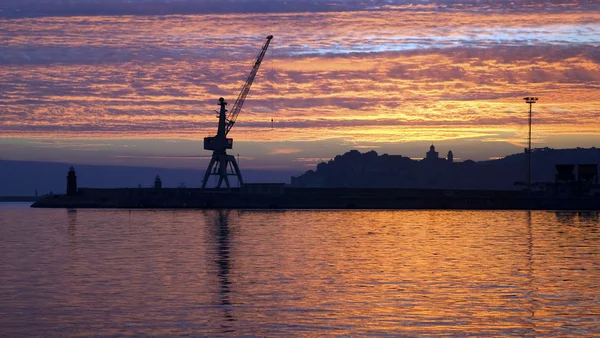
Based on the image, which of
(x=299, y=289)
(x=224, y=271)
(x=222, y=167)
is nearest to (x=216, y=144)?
(x=222, y=167)

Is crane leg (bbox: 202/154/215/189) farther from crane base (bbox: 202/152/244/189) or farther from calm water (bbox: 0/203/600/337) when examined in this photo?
calm water (bbox: 0/203/600/337)

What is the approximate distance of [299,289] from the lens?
3694 centimetres

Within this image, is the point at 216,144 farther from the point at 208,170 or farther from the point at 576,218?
the point at 576,218

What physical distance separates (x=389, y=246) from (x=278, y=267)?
1958 centimetres

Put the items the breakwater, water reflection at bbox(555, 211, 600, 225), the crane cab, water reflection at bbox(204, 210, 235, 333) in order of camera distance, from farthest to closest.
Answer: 1. the crane cab
2. the breakwater
3. water reflection at bbox(555, 211, 600, 225)
4. water reflection at bbox(204, 210, 235, 333)

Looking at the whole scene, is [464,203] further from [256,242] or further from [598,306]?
[598,306]

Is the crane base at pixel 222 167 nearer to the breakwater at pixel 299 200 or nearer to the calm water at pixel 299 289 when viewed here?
the breakwater at pixel 299 200

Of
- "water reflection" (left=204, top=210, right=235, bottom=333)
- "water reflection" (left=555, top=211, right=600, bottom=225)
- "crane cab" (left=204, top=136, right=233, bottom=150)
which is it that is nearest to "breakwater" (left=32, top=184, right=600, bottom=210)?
"crane cab" (left=204, top=136, right=233, bottom=150)

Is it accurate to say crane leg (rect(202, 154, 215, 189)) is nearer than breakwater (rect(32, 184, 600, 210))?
No

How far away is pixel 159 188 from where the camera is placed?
7849 inches

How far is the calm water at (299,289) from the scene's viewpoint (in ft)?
90.9

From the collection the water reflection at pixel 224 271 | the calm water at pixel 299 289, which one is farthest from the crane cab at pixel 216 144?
the calm water at pixel 299 289

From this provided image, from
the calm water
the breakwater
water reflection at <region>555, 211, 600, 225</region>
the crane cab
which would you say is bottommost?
water reflection at <region>555, 211, 600, 225</region>

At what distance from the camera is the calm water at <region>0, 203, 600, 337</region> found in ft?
90.9
